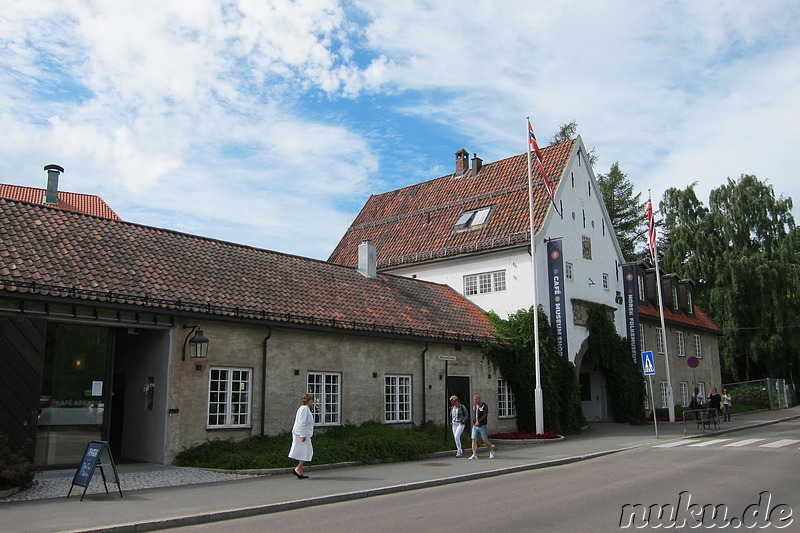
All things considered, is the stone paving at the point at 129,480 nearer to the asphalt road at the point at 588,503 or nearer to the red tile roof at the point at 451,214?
the asphalt road at the point at 588,503

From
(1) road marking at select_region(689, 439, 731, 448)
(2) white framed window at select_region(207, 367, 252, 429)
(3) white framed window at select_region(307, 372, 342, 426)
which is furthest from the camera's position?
(1) road marking at select_region(689, 439, 731, 448)

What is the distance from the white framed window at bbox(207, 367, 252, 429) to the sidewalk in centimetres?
185

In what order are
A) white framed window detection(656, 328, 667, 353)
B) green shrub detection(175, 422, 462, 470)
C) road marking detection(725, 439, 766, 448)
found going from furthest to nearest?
white framed window detection(656, 328, 667, 353) < road marking detection(725, 439, 766, 448) < green shrub detection(175, 422, 462, 470)

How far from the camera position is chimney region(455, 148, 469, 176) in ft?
114

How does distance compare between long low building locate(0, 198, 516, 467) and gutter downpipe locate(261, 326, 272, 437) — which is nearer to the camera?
long low building locate(0, 198, 516, 467)

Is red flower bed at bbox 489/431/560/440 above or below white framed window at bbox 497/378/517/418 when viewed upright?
below

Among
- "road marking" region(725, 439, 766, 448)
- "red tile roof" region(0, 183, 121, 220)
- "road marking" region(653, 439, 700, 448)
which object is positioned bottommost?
"road marking" region(653, 439, 700, 448)

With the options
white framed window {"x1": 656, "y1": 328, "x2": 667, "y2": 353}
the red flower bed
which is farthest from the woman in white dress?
white framed window {"x1": 656, "y1": 328, "x2": 667, "y2": 353}

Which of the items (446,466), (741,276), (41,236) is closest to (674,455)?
(446,466)

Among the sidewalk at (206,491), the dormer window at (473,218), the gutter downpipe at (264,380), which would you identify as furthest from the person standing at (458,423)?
the dormer window at (473,218)

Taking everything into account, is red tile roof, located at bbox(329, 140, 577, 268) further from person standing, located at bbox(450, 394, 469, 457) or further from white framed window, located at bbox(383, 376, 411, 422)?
person standing, located at bbox(450, 394, 469, 457)

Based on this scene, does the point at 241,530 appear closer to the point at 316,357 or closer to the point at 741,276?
the point at 316,357

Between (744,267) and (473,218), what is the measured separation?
25.5m

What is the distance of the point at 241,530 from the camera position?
881 cm
